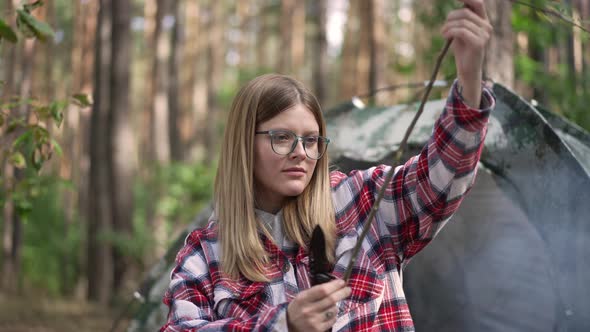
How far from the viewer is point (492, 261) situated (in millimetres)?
2822

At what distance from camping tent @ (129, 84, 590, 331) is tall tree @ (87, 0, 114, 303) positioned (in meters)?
5.61

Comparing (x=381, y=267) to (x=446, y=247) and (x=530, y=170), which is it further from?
(x=446, y=247)

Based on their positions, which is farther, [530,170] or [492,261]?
[492,261]

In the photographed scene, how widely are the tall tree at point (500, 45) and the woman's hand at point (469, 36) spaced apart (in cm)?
214

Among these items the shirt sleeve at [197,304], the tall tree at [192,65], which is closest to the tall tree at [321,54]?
the tall tree at [192,65]

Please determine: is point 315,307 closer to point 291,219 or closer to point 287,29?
point 291,219

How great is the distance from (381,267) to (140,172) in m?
24.5

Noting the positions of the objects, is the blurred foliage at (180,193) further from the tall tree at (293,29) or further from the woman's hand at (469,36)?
the woman's hand at (469,36)

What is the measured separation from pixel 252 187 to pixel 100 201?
7167 mm

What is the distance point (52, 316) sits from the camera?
773cm

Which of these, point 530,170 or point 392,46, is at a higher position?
point 392,46

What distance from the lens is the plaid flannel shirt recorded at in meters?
1.55

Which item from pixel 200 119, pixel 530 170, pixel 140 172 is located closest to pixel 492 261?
pixel 530 170

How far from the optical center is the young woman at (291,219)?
1.65 meters
